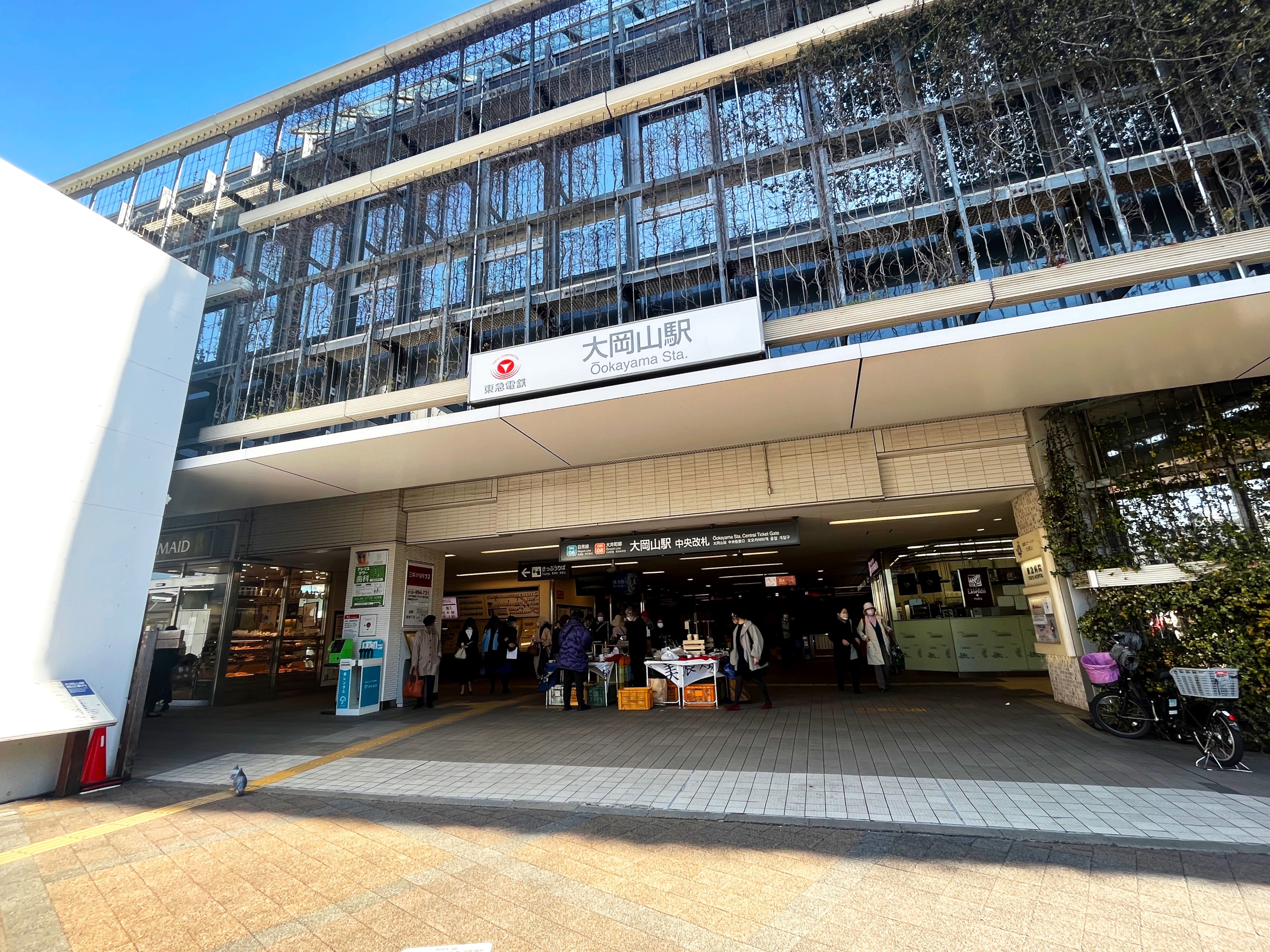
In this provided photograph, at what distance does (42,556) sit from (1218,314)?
1190 cm

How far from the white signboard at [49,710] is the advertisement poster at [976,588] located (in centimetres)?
1575

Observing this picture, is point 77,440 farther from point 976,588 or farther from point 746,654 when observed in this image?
point 976,588

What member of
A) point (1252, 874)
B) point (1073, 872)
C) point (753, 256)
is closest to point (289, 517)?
point (753, 256)

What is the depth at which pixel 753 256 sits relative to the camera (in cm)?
817

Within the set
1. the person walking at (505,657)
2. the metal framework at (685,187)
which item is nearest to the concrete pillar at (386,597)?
the person walking at (505,657)

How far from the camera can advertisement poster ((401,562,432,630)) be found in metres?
11.4

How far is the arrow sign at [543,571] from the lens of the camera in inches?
460

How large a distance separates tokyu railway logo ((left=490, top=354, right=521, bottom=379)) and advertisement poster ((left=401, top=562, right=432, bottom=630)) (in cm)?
560

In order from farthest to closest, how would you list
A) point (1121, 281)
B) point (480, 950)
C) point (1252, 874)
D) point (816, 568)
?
1. point (816, 568)
2. point (1121, 281)
3. point (1252, 874)
4. point (480, 950)

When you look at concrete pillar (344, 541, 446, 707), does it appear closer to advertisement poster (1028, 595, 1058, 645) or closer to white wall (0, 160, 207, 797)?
white wall (0, 160, 207, 797)

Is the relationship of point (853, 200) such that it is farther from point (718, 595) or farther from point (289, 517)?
point (718, 595)

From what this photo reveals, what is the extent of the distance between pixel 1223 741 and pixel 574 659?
7.96m

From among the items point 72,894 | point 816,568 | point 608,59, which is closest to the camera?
point 72,894

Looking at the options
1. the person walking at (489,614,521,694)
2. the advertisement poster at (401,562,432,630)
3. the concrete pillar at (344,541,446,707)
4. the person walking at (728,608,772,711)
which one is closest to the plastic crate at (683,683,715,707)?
the person walking at (728,608,772,711)
